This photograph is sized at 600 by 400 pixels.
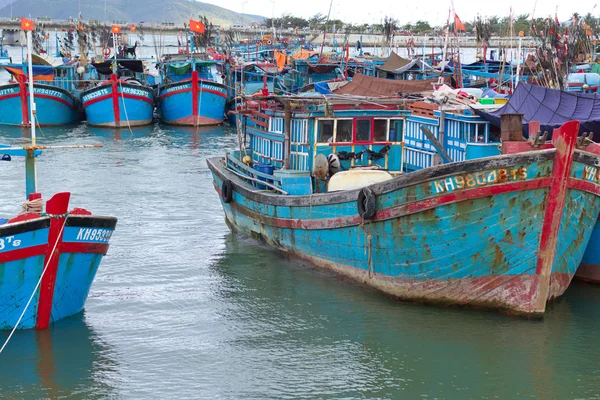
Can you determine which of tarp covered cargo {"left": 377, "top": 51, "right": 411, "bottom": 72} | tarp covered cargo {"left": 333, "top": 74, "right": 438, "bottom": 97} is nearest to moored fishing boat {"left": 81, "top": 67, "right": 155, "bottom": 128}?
tarp covered cargo {"left": 377, "top": 51, "right": 411, "bottom": 72}

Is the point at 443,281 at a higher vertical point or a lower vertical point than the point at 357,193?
lower

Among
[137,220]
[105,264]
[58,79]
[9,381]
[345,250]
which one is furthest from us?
[58,79]

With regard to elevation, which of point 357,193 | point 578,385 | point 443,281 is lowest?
point 578,385

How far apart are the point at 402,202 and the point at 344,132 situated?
11.9 feet

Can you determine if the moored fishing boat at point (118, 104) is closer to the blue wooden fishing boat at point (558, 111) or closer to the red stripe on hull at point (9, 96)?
the red stripe on hull at point (9, 96)

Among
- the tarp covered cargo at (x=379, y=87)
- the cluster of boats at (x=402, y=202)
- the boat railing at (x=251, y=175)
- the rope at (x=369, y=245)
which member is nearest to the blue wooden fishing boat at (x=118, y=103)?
the tarp covered cargo at (x=379, y=87)

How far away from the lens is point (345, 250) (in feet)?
48.8

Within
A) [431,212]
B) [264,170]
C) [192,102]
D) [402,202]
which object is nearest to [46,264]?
[402,202]

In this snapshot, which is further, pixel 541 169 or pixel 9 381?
pixel 541 169

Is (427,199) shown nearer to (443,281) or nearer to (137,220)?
(443,281)

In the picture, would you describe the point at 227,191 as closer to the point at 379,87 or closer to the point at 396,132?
the point at 396,132

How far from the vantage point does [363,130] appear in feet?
54.4

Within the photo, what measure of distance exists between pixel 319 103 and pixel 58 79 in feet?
99.0

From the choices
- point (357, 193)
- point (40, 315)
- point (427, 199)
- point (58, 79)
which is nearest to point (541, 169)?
point (427, 199)
